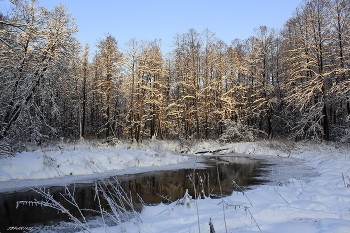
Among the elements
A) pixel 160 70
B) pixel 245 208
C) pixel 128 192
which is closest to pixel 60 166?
pixel 128 192

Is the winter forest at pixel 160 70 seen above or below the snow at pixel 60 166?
above

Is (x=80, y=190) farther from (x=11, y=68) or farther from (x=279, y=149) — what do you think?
(x=279, y=149)

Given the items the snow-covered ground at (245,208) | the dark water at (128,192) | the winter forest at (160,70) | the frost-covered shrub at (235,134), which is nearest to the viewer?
the snow-covered ground at (245,208)

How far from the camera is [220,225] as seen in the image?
4.08 meters

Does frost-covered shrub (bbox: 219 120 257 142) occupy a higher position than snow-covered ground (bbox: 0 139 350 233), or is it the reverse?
frost-covered shrub (bbox: 219 120 257 142)

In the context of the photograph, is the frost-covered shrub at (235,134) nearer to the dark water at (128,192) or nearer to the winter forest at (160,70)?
the winter forest at (160,70)

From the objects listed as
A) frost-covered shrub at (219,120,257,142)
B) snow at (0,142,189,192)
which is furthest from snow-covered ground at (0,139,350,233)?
frost-covered shrub at (219,120,257,142)

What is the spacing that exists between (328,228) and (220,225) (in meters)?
1.45

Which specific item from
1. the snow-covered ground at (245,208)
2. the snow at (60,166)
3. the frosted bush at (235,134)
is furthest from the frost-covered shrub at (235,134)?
the snow-covered ground at (245,208)

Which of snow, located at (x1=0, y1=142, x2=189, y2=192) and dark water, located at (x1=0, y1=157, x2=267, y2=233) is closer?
dark water, located at (x1=0, y1=157, x2=267, y2=233)

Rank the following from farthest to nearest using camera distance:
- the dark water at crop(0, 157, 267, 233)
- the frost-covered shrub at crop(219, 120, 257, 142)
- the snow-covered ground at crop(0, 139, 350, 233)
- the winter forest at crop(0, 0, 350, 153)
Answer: the frost-covered shrub at crop(219, 120, 257, 142), the winter forest at crop(0, 0, 350, 153), the dark water at crop(0, 157, 267, 233), the snow-covered ground at crop(0, 139, 350, 233)

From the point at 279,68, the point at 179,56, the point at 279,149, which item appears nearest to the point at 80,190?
the point at 279,149

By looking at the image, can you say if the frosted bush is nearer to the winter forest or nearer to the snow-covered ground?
the winter forest

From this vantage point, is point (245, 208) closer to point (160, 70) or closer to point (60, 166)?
point (60, 166)
